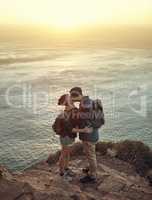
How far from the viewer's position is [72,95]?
9.11 metres

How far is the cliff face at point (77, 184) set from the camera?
334 inches

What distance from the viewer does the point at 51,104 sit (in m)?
50.9

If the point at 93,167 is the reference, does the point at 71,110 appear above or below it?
above

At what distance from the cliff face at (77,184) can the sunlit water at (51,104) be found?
16968 millimetres

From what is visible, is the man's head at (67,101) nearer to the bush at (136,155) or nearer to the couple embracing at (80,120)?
the couple embracing at (80,120)

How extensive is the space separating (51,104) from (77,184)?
4149 cm

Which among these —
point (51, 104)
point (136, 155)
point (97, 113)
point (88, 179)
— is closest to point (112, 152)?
point (136, 155)

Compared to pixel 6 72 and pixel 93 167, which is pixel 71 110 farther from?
pixel 6 72

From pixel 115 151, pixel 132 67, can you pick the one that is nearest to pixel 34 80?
pixel 132 67

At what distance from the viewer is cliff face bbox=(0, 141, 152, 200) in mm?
8484

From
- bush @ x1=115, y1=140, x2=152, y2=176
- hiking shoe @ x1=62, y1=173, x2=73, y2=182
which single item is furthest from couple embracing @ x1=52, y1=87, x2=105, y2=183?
bush @ x1=115, y1=140, x2=152, y2=176

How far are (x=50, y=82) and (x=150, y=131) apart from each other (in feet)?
105

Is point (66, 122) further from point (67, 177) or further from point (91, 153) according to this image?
point (67, 177)

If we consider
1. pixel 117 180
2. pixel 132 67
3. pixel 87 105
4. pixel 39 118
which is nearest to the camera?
pixel 87 105
